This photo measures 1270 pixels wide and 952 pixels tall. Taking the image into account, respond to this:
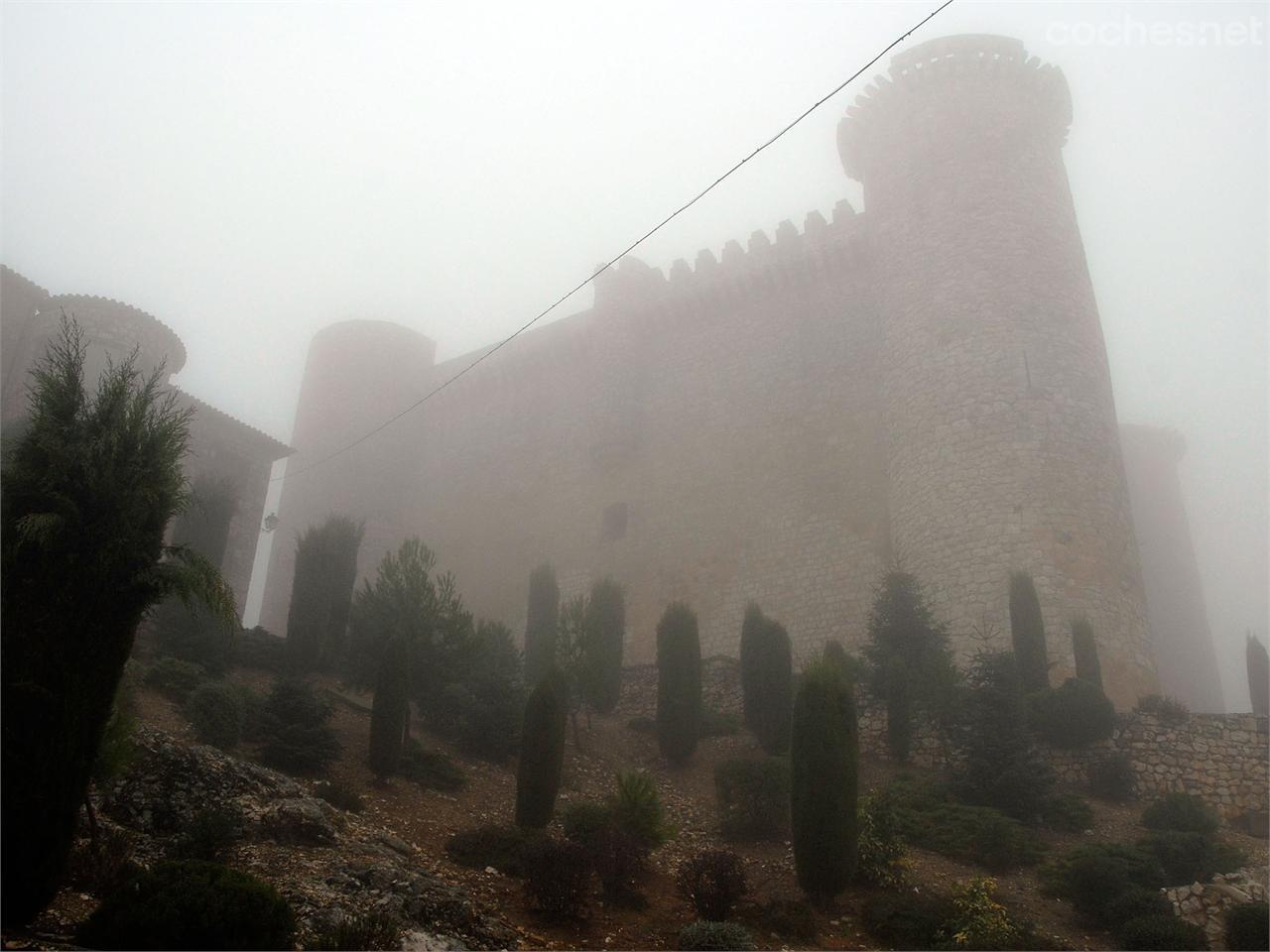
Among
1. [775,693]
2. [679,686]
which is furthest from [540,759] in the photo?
[775,693]

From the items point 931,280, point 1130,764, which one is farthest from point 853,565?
point 1130,764

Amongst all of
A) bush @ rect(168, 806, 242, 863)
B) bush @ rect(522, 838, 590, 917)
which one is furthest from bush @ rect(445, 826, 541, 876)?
bush @ rect(168, 806, 242, 863)

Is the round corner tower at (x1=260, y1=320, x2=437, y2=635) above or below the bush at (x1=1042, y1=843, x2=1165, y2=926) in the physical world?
above

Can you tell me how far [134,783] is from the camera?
8609 millimetres

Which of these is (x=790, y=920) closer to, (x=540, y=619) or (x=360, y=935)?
(x=360, y=935)

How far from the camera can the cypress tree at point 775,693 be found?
14.6 m

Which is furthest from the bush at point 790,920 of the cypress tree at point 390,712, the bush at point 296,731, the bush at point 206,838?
the bush at point 296,731

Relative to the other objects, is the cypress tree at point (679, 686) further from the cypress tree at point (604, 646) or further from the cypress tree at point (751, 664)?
the cypress tree at point (604, 646)

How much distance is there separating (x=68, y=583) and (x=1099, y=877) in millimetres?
9328

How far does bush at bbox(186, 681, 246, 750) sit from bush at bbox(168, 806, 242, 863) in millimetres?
3394

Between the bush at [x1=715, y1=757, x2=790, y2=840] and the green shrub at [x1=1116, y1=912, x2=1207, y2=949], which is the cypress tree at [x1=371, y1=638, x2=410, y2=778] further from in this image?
the green shrub at [x1=1116, y1=912, x2=1207, y2=949]

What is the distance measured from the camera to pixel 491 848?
10094mm

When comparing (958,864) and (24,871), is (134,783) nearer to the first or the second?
(24,871)

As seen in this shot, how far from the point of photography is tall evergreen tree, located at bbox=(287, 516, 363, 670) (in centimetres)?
1669
